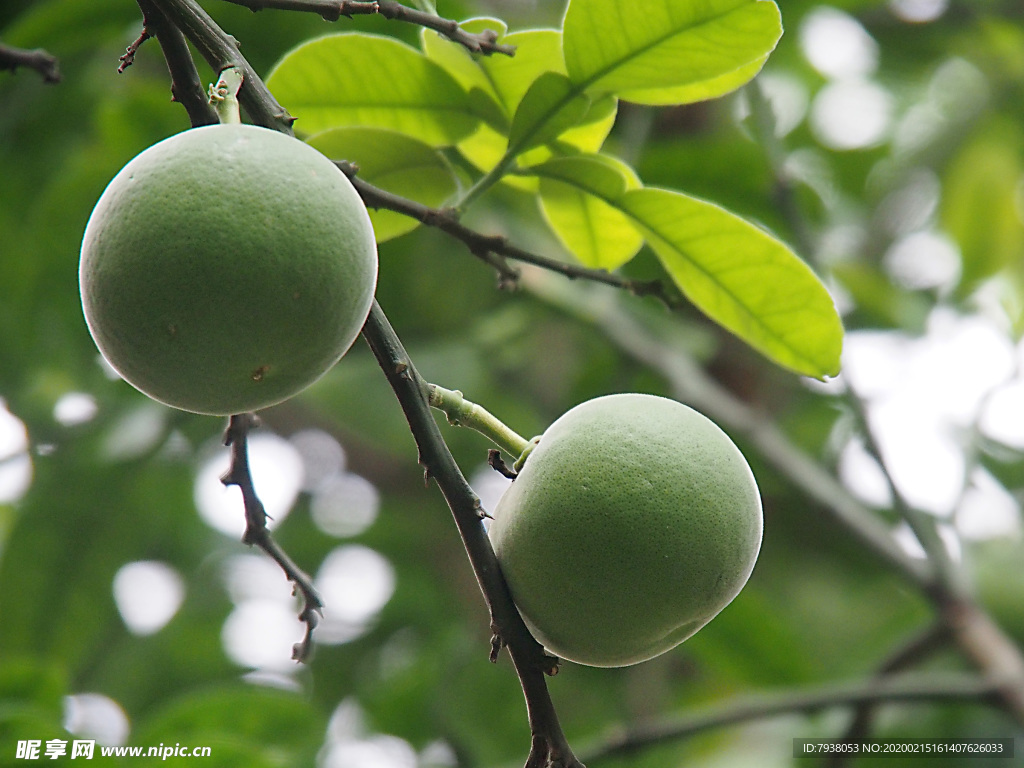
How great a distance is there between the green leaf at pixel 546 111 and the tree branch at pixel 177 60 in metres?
0.35

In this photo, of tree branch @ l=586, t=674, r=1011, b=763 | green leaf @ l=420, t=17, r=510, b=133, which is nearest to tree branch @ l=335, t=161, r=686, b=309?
green leaf @ l=420, t=17, r=510, b=133

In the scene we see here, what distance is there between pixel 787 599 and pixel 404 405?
281 cm

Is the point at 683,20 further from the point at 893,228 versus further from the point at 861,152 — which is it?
the point at 893,228

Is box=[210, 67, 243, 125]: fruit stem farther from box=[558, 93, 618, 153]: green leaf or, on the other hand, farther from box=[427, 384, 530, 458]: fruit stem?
box=[558, 93, 618, 153]: green leaf

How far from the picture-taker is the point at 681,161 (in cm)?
261

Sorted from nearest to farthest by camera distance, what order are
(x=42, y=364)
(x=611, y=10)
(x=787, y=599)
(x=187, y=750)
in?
Answer: 1. (x=611, y=10)
2. (x=187, y=750)
3. (x=42, y=364)
4. (x=787, y=599)

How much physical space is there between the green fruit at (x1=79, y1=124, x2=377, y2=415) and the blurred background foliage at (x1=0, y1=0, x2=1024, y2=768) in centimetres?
85

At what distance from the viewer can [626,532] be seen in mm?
928

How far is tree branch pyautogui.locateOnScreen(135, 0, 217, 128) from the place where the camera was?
3.15 ft

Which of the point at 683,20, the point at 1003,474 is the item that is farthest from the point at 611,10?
the point at 1003,474

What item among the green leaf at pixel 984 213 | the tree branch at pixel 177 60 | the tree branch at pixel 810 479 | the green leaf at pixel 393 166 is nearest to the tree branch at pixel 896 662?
the tree branch at pixel 810 479

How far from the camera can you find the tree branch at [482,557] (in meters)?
0.91

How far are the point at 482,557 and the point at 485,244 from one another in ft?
1.35

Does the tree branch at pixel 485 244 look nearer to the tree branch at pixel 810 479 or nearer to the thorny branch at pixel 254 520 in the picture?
the thorny branch at pixel 254 520
